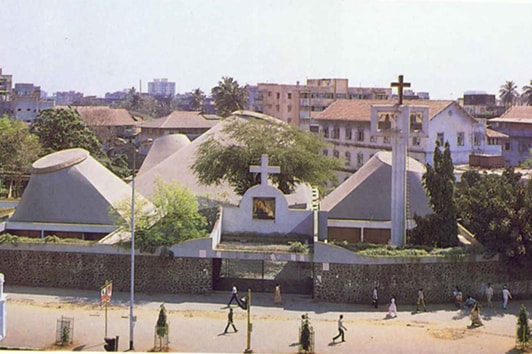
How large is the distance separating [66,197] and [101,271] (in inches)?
174

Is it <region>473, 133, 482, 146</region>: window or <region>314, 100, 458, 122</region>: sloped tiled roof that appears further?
<region>314, 100, 458, 122</region>: sloped tiled roof

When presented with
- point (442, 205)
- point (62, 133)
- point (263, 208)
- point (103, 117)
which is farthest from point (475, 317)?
point (103, 117)

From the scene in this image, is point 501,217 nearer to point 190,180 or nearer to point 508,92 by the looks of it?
point 190,180

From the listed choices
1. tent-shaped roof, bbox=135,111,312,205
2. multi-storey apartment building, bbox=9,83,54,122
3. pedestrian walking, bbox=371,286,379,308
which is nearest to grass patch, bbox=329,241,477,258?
pedestrian walking, bbox=371,286,379,308

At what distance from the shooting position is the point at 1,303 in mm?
14125

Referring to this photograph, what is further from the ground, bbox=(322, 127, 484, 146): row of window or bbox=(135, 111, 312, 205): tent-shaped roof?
bbox=(322, 127, 484, 146): row of window

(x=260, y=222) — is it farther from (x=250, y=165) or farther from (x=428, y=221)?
(x=428, y=221)

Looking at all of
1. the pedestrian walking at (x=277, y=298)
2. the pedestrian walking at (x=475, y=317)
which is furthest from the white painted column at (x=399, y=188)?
the pedestrian walking at (x=277, y=298)

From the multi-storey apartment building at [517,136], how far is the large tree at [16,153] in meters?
29.5

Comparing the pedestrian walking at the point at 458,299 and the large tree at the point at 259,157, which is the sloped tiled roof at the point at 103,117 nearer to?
the large tree at the point at 259,157

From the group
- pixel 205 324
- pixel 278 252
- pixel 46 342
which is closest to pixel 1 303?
pixel 46 342

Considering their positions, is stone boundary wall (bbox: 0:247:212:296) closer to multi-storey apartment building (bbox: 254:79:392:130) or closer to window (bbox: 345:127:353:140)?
window (bbox: 345:127:353:140)

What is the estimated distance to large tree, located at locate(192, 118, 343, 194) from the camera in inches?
1093

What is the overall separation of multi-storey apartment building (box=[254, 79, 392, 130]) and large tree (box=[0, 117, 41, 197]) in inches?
980
